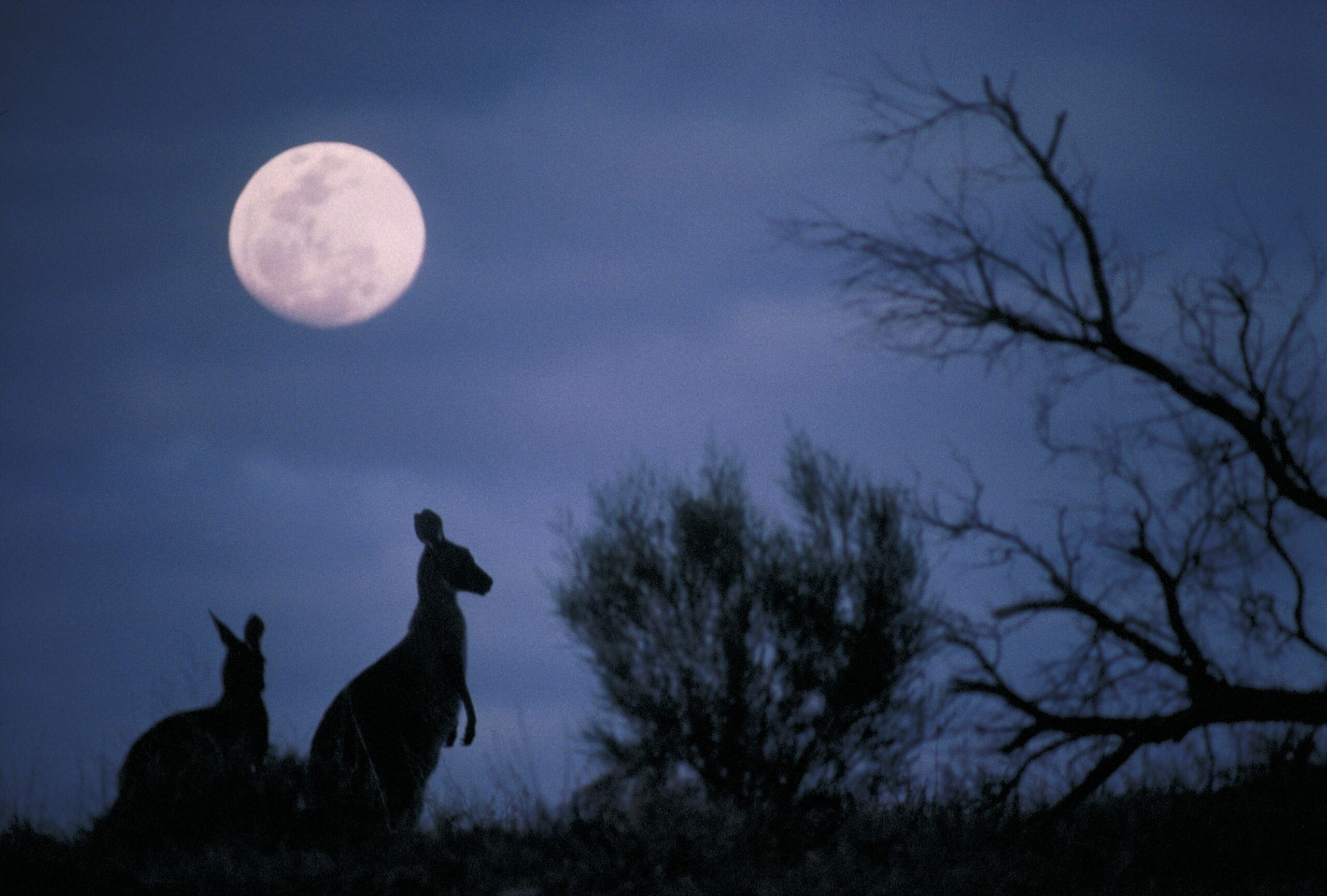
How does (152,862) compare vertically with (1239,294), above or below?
below

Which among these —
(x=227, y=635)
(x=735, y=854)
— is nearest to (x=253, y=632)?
(x=227, y=635)

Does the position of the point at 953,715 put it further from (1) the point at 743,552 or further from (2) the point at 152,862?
(2) the point at 152,862

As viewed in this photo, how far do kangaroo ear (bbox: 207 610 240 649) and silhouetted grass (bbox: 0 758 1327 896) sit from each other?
0.93 metres

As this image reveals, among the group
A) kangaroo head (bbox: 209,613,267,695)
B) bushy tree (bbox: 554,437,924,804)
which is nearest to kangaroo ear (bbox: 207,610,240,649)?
kangaroo head (bbox: 209,613,267,695)

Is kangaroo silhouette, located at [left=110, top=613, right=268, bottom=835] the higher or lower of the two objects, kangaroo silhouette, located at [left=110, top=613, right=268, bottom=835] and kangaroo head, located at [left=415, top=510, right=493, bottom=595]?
the lower

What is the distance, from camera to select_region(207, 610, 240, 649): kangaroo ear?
7.67 metres

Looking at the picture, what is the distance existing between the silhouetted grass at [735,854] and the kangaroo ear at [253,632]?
0.90 m

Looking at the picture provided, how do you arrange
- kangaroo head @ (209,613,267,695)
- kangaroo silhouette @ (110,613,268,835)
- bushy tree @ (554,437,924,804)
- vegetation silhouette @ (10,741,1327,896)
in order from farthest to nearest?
bushy tree @ (554,437,924,804), kangaroo head @ (209,613,267,695), kangaroo silhouette @ (110,613,268,835), vegetation silhouette @ (10,741,1327,896)

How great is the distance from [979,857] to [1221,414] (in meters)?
4.09

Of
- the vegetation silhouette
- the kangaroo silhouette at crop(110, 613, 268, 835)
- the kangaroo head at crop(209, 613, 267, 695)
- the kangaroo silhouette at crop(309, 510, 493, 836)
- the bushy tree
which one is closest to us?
the vegetation silhouette

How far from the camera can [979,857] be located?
6.34 metres

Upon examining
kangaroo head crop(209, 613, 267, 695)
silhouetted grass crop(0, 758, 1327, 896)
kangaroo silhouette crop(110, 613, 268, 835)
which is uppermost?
kangaroo head crop(209, 613, 267, 695)

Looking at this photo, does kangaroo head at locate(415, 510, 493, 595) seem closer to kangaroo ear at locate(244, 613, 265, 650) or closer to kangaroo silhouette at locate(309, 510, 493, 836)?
kangaroo silhouette at locate(309, 510, 493, 836)

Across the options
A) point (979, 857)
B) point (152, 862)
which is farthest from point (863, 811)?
point (152, 862)
